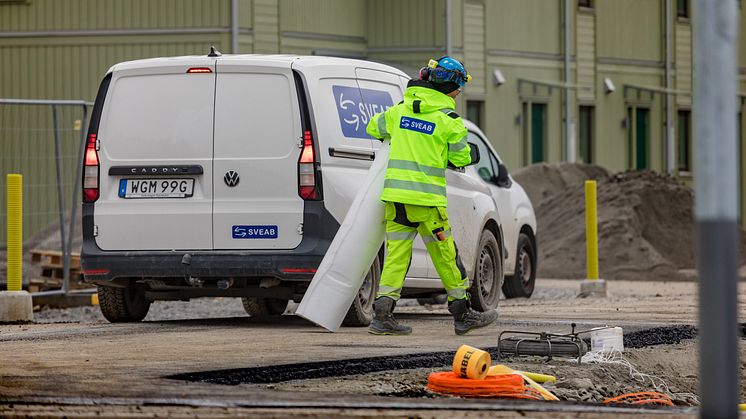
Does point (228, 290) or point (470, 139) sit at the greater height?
point (470, 139)

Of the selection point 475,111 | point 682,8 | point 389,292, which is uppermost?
point 682,8

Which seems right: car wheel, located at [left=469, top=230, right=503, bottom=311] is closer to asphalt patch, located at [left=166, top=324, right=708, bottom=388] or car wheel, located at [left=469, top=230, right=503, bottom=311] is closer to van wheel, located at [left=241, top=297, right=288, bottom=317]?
van wheel, located at [left=241, top=297, right=288, bottom=317]

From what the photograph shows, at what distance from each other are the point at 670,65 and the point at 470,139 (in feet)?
86.9

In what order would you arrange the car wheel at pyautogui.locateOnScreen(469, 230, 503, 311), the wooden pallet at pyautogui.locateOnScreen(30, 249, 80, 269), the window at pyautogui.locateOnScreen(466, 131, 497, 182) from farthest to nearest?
the wooden pallet at pyautogui.locateOnScreen(30, 249, 80, 269) < the window at pyautogui.locateOnScreen(466, 131, 497, 182) < the car wheel at pyautogui.locateOnScreen(469, 230, 503, 311)

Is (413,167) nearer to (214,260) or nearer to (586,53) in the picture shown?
(214,260)

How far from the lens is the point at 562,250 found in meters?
29.4

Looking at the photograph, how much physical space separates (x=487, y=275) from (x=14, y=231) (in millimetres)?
4165

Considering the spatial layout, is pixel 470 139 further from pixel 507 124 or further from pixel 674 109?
pixel 674 109

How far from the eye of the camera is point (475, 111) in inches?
1463

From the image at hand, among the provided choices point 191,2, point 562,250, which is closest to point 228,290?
point 562,250

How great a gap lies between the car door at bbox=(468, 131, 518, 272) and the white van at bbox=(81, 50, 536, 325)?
3.42m

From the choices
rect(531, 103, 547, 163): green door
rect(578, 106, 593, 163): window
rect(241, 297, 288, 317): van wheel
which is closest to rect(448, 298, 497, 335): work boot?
rect(241, 297, 288, 317): van wheel

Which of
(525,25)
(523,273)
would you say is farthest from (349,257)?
(525,25)

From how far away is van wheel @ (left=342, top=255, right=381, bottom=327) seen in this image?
44.0 ft
